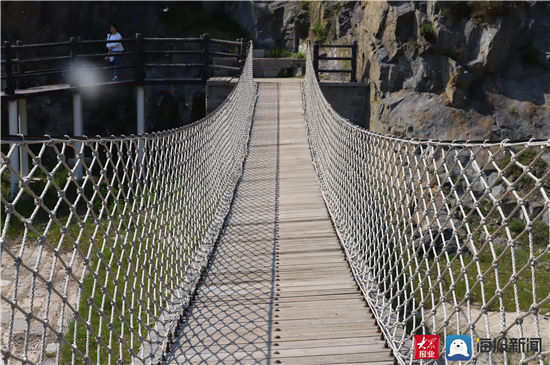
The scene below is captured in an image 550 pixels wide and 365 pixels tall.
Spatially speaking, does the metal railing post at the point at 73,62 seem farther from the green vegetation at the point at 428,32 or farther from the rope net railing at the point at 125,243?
the green vegetation at the point at 428,32

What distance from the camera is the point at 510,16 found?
8.15 meters

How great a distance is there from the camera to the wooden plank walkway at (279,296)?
259cm

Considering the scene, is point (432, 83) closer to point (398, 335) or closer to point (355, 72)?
point (355, 72)

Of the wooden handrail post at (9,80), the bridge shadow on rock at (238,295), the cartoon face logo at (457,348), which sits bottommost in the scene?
the bridge shadow on rock at (238,295)

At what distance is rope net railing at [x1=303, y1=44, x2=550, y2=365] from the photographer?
1.86 metres

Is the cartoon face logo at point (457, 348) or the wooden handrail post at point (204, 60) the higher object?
the wooden handrail post at point (204, 60)

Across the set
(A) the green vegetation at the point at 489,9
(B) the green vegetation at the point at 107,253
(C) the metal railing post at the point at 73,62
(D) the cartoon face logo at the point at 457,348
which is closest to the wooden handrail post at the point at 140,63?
(C) the metal railing post at the point at 73,62

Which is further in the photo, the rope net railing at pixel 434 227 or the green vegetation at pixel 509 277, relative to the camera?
the green vegetation at pixel 509 277

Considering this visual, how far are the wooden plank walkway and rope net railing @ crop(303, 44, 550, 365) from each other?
108 mm

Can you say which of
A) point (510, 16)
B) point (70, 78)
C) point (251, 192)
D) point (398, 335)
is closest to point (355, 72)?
point (510, 16)

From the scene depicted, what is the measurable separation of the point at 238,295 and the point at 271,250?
76 cm

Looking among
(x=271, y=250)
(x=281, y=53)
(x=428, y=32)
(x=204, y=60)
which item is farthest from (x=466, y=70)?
(x=281, y=53)

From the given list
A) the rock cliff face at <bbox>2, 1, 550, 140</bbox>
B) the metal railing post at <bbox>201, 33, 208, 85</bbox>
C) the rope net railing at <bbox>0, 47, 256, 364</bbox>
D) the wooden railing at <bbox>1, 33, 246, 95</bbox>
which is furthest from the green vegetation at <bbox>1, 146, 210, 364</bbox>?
the rock cliff face at <bbox>2, 1, 550, 140</bbox>

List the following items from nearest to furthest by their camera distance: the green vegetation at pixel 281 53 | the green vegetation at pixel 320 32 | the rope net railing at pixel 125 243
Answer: the rope net railing at pixel 125 243
the green vegetation at pixel 320 32
the green vegetation at pixel 281 53
